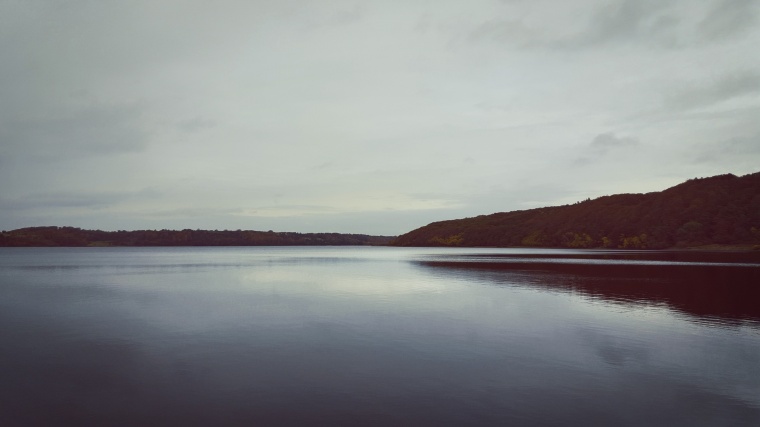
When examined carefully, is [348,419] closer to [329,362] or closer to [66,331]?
[329,362]

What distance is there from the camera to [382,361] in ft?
67.9

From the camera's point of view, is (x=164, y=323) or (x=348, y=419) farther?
(x=164, y=323)

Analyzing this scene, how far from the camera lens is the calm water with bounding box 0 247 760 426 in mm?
14586

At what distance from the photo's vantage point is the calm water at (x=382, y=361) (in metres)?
14.6

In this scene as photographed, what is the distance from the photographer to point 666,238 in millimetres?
190375

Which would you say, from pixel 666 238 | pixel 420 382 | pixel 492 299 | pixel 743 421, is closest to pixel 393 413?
pixel 420 382

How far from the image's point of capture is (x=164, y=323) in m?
30.2

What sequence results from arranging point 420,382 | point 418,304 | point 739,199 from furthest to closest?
point 739,199, point 418,304, point 420,382

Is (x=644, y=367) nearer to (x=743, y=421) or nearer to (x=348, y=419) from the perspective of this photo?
(x=743, y=421)

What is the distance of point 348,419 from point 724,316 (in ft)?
105

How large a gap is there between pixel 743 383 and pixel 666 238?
203615 mm

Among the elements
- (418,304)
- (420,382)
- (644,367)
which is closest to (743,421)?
(644,367)

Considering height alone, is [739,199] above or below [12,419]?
above

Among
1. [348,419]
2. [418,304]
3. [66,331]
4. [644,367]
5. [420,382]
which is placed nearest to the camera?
[348,419]
